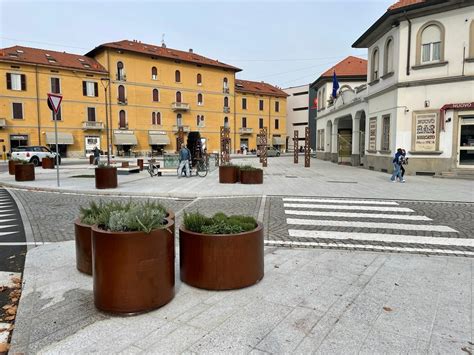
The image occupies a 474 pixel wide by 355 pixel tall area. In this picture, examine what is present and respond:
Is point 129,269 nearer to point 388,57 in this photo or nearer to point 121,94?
point 388,57

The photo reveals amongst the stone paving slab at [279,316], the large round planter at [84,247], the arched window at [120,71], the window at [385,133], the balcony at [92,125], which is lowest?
the stone paving slab at [279,316]

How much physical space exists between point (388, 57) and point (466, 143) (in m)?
6.47

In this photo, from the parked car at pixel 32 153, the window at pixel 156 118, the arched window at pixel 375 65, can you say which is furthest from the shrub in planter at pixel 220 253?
the window at pixel 156 118

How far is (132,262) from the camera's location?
3.33m

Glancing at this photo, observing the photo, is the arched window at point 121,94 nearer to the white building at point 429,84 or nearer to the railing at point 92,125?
the railing at point 92,125

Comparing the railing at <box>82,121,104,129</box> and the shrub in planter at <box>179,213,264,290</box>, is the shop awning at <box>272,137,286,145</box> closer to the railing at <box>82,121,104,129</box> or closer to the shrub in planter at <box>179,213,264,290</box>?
the railing at <box>82,121,104,129</box>

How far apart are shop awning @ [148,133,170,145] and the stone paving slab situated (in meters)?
47.8

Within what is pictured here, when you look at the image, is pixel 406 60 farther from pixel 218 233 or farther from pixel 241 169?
pixel 218 233

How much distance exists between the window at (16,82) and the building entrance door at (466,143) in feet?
144

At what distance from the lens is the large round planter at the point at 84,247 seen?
4.45 meters

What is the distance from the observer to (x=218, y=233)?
13.4 feet

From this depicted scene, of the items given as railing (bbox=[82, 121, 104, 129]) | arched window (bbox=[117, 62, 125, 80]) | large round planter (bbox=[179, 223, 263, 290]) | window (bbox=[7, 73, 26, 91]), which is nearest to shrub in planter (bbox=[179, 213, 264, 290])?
large round planter (bbox=[179, 223, 263, 290])

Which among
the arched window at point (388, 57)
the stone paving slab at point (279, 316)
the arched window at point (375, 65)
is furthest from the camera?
the arched window at point (375, 65)

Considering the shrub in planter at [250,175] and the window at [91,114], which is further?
the window at [91,114]
